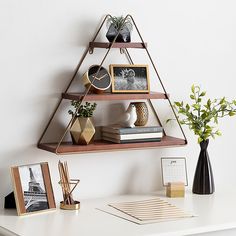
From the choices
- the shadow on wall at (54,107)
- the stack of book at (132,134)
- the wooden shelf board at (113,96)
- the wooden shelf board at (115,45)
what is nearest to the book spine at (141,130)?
the stack of book at (132,134)

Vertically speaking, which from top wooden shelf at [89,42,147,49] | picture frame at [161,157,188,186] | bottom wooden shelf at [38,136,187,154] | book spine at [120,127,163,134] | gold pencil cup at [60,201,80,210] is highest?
top wooden shelf at [89,42,147,49]

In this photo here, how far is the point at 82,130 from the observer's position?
2.82m

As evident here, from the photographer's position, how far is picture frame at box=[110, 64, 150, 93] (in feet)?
9.60

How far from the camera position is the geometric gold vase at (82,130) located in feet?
9.28

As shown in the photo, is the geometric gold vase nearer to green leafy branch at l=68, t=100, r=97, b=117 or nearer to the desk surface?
green leafy branch at l=68, t=100, r=97, b=117

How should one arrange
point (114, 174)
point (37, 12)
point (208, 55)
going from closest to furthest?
point (37, 12) → point (114, 174) → point (208, 55)

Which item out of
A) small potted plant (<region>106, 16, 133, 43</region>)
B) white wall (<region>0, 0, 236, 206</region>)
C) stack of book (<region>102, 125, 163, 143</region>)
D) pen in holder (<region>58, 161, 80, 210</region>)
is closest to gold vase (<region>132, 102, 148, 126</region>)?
stack of book (<region>102, 125, 163, 143</region>)

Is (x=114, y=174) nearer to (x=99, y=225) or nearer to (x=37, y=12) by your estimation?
(x=99, y=225)

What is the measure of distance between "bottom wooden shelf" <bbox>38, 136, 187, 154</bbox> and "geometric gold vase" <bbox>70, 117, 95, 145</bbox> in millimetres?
34

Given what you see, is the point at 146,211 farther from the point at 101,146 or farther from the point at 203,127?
the point at 203,127

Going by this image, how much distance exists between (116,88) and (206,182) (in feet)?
2.16

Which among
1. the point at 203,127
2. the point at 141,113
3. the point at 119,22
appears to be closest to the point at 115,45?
the point at 119,22

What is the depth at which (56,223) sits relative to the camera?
2527 millimetres

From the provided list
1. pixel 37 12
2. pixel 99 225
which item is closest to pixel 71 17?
pixel 37 12
